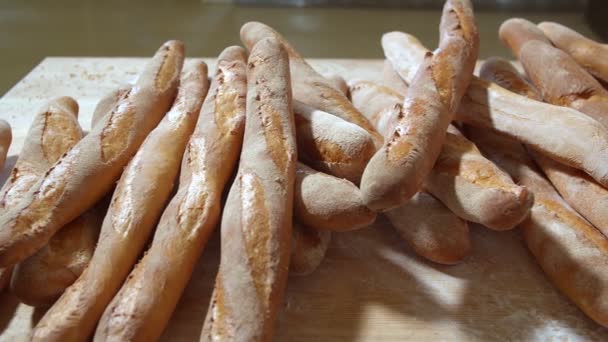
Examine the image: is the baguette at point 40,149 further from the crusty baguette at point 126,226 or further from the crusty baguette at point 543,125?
the crusty baguette at point 543,125

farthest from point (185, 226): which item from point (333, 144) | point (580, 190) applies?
point (580, 190)

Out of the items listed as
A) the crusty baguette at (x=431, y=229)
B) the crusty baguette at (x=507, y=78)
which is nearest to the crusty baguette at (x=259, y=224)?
the crusty baguette at (x=431, y=229)

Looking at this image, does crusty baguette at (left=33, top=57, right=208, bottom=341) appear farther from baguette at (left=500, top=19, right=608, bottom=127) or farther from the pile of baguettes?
baguette at (left=500, top=19, right=608, bottom=127)

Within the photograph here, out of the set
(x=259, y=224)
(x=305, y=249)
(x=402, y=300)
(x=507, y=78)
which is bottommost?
(x=402, y=300)

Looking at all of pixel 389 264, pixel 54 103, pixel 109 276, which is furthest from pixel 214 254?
pixel 54 103

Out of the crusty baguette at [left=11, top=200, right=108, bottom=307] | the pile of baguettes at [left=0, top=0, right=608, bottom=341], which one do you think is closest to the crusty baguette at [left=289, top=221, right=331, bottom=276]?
the pile of baguettes at [left=0, top=0, right=608, bottom=341]

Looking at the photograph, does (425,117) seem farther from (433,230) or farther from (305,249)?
(305,249)
